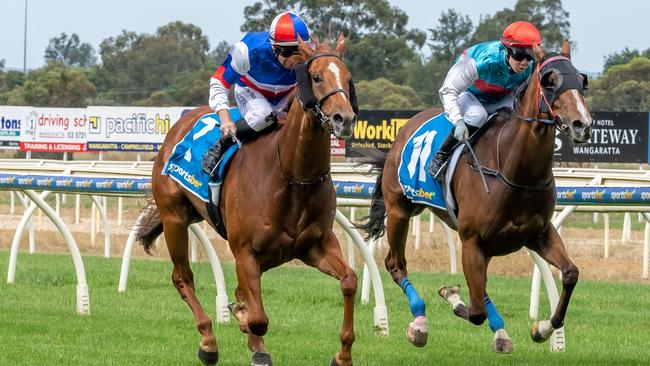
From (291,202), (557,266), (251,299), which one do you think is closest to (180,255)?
(251,299)

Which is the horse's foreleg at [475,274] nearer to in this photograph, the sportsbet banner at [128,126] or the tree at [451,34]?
the sportsbet banner at [128,126]

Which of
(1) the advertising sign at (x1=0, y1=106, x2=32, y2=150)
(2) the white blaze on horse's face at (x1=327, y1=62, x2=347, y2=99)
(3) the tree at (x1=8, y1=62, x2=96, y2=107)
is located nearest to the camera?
(2) the white blaze on horse's face at (x1=327, y1=62, x2=347, y2=99)

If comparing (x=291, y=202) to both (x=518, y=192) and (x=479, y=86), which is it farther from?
(x=479, y=86)

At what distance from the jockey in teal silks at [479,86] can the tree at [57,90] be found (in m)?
44.0

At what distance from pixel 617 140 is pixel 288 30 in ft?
46.1

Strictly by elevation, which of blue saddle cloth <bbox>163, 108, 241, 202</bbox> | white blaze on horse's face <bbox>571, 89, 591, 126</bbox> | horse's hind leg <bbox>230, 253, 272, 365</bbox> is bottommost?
horse's hind leg <bbox>230, 253, 272, 365</bbox>

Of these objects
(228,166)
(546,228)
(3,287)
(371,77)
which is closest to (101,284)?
(3,287)

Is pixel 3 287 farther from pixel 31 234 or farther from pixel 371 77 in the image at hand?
pixel 371 77

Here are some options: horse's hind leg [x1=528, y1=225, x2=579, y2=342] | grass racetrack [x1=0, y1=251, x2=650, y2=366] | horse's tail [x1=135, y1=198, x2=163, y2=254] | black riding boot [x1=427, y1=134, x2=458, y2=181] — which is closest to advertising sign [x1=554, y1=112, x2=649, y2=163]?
grass racetrack [x1=0, y1=251, x2=650, y2=366]

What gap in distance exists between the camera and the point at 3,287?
10.5m

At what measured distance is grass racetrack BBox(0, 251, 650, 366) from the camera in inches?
275

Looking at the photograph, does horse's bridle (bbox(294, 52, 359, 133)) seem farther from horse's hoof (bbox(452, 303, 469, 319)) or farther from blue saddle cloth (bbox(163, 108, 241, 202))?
horse's hoof (bbox(452, 303, 469, 319))

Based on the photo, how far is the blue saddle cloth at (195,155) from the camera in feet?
22.9

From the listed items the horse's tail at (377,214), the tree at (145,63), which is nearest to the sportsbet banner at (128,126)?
the horse's tail at (377,214)
